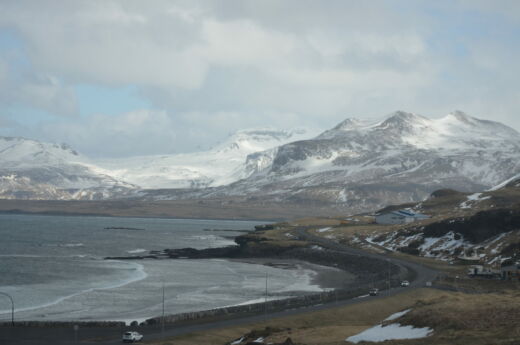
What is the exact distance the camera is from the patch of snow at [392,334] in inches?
2189

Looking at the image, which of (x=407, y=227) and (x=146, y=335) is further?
(x=407, y=227)

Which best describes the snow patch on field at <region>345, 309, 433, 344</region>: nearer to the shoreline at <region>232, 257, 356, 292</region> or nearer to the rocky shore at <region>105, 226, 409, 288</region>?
the shoreline at <region>232, 257, 356, 292</region>

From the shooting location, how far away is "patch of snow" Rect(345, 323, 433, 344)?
182ft

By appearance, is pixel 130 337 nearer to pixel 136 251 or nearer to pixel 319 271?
pixel 319 271

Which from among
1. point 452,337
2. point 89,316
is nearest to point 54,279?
point 89,316

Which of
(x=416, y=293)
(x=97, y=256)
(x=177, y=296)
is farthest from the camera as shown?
(x=97, y=256)

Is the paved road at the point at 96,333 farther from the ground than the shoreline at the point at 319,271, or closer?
closer

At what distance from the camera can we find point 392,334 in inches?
2274

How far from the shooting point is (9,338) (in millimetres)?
70875

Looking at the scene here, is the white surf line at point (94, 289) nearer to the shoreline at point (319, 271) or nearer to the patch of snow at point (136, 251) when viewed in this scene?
the shoreline at point (319, 271)

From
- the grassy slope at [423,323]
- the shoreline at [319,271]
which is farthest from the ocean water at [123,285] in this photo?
the grassy slope at [423,323]

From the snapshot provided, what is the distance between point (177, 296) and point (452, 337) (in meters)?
61.8

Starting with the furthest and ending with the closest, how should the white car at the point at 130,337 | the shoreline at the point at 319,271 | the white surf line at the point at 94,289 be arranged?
the shoreline at the point at 319,271 < the white surf line at the point at 94,289 < the white car at the point at 130,337

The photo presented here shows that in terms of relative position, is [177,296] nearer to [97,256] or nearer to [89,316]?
[89,316]
